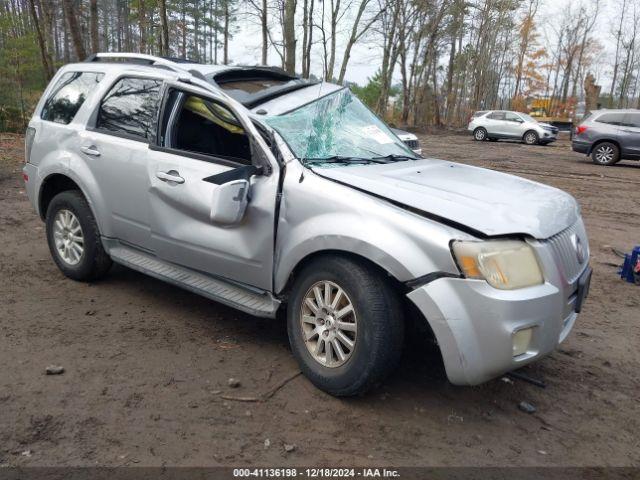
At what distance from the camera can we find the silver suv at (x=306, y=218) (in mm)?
2793

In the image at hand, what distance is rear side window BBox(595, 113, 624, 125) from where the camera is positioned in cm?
1634

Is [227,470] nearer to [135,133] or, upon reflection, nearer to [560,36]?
[135,133]

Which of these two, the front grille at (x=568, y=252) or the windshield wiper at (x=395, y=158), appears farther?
the windshield wiper at (x=395, y=158)

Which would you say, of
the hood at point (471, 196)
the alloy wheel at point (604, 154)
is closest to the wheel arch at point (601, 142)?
the alloy wheel at point (604, 154)

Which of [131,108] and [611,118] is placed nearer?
[131,108]

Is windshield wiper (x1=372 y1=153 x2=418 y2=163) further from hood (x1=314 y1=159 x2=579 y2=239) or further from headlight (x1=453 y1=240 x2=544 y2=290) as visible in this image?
headlight (x1=453 y1=240 x2=544 y2=290)

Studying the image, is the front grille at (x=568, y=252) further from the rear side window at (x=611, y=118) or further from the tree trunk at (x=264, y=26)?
the tree trunk at (x=264, y=26)

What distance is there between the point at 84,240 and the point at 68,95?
1.35 metres

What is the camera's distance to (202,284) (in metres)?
3.85

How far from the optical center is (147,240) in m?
4.17

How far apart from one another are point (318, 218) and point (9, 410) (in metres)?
1.98

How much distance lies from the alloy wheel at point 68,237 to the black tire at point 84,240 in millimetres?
27

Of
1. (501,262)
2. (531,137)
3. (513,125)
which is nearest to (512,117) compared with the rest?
(513,125)

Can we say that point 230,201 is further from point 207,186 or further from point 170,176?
point 170,176
